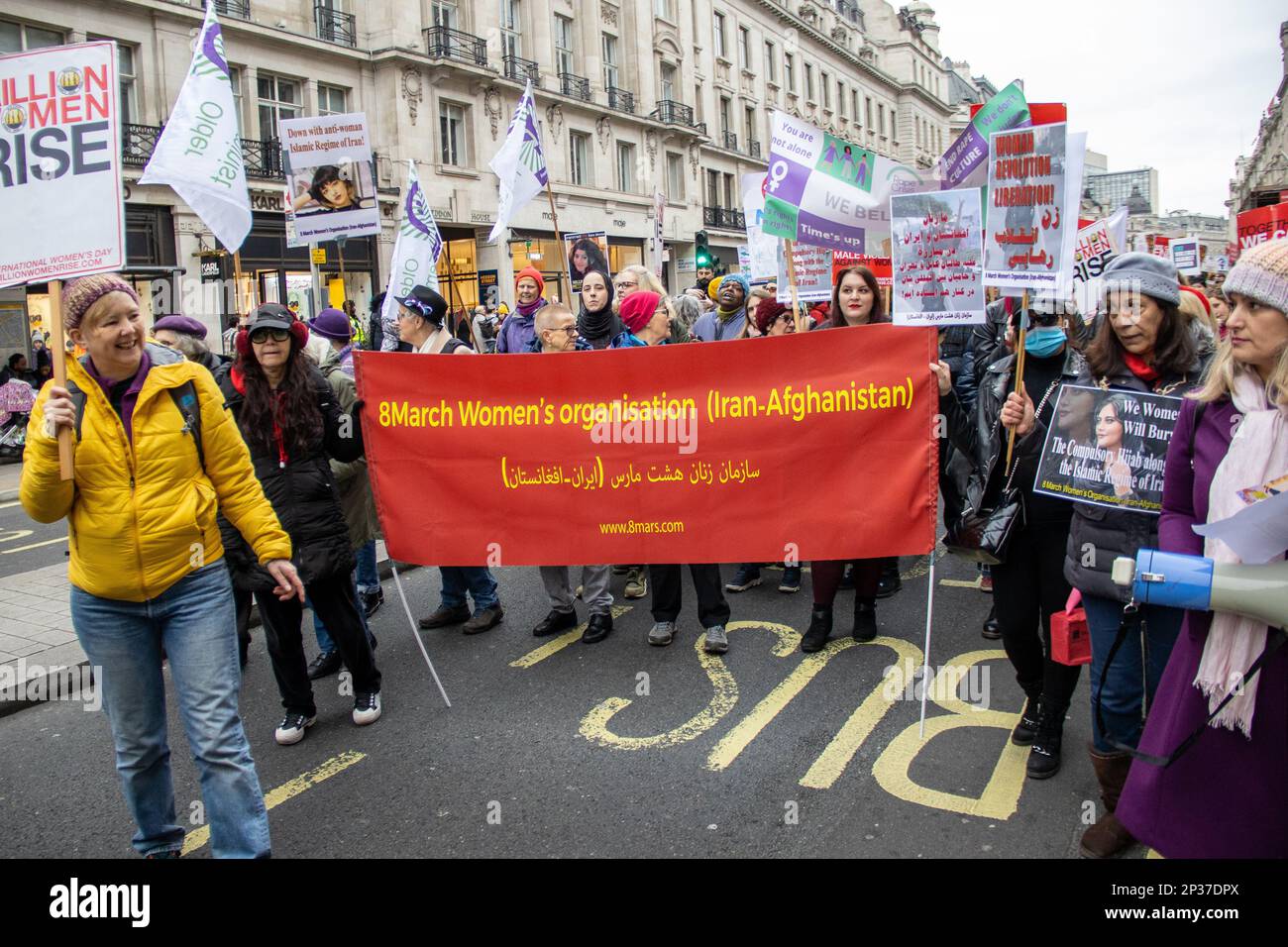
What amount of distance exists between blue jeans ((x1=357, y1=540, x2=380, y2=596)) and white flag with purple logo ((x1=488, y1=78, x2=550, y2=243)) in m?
3.26

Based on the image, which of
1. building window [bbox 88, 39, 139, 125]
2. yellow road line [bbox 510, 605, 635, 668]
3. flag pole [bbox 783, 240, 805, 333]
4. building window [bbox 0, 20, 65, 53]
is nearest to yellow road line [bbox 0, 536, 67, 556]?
yellow road line [bbox 510, 605, 635, 668]

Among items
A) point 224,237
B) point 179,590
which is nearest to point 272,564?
point 179,590

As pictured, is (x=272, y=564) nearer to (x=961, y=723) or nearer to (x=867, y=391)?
(x=867, y=391)

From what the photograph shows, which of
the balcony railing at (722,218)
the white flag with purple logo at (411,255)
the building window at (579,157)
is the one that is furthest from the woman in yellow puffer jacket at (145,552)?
the balcony railing at (722,218)

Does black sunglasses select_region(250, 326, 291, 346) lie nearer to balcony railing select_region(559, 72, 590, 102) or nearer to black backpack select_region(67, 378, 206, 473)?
black backpack select_region(67, 378, 206, 473)

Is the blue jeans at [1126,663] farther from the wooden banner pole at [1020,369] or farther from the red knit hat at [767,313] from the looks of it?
the red knit hat at [767,313]

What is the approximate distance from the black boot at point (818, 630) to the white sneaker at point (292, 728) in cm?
263

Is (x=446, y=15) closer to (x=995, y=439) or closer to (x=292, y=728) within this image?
(x=292, y=728)

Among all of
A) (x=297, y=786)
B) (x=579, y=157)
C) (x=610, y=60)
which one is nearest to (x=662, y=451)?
(x=297, y=786)

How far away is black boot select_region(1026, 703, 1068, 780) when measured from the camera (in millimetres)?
3843

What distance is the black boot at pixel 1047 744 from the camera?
384cm

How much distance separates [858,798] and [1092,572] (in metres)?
1.21

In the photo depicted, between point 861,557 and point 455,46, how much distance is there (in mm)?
31168

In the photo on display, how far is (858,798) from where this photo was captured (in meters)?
3.68
